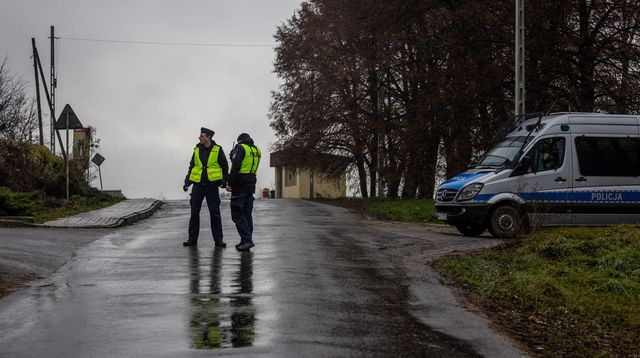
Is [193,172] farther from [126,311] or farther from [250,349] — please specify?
[250,349]

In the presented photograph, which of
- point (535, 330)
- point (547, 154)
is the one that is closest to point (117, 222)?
point (547, 154)

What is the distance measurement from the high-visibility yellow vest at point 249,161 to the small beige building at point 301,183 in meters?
30.9

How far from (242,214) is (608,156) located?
8337 millimetres

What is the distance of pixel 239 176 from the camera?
1402 cm

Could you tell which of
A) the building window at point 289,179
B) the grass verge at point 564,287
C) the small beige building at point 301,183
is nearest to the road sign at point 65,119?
the grass verge at point 564,287

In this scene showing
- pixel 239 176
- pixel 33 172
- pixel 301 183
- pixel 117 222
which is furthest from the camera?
pixel 301 183

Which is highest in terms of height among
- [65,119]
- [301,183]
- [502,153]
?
[65,119]

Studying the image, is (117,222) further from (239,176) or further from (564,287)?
(564,287)

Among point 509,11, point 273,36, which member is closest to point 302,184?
point 273,36

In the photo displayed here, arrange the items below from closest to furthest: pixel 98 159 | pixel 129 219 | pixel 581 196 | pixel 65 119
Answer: pixel 581 196
pixel 129 219
pixel 65 119
pixel 98 159

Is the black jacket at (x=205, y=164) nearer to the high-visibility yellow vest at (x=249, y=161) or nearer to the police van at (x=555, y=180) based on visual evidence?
the high-visibility yellow vest at (x=249, y=161)

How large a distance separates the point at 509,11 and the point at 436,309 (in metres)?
21.3

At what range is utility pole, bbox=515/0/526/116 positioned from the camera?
24703 millimetres

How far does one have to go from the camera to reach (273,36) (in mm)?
46719
